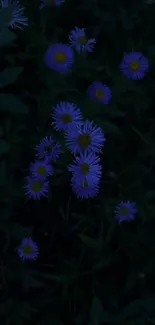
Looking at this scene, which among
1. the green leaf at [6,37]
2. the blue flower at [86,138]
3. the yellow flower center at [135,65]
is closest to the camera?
the green leaf at [6,37]

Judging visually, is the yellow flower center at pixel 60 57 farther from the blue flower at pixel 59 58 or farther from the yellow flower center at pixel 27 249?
the yellow flower center at pixel 27 249

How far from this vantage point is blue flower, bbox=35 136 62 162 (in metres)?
1.40

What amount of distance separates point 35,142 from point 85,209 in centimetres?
21

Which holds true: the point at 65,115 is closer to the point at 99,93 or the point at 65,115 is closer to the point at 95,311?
the point at 99,93

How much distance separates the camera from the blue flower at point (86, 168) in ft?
4.58

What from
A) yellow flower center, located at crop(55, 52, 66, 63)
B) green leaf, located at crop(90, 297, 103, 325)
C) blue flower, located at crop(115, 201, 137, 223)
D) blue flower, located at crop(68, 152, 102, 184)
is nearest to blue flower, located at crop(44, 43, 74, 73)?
yellow flower center, located at crop(55, 52, 66, 63)

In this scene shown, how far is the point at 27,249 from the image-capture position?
1424mm

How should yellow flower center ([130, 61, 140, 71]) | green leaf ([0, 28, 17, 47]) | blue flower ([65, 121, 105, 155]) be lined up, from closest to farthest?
green leaf ([0, 28, 17, 47]) < blue flower ([65, 121, 105, 155]) < yellow flower center ([130, 61, 140, 71])

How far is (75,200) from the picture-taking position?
5.08 feet

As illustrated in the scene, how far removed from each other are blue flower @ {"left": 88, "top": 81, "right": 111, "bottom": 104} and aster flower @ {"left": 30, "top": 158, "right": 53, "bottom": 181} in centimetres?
20

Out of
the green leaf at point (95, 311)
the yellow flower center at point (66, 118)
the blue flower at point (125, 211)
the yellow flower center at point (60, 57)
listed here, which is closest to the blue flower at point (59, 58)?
the yellow flower center at point (60, 57)

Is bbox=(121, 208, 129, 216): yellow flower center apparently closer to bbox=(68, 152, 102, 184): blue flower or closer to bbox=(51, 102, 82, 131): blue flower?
bbox=(68, 152, 102, 184): blue flower

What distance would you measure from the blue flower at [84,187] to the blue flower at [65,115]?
0.41ft

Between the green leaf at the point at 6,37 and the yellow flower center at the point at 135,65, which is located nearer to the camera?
the green leaf at the point at 6,37
